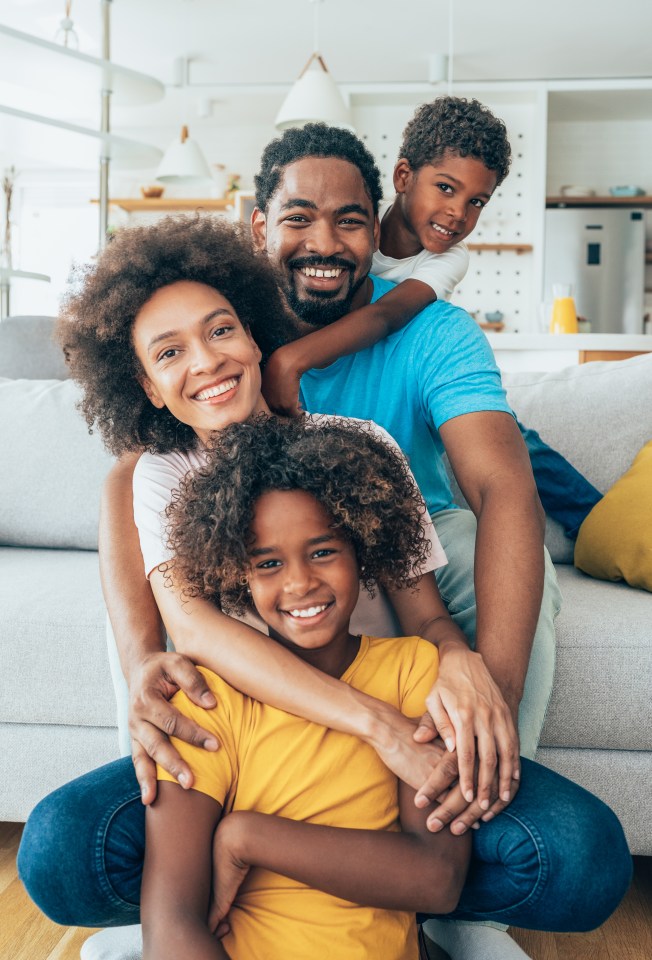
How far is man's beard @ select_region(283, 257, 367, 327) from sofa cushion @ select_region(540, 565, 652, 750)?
0.64 metres

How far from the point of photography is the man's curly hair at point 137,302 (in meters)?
→ 1.35

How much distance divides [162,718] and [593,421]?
130cm

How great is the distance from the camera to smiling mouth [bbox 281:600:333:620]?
108 centimetres

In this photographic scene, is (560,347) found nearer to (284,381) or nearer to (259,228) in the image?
(259,228)

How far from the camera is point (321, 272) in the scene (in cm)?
155

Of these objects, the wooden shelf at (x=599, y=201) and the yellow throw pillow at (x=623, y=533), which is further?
the wooden shelf at (x=599, y=201)

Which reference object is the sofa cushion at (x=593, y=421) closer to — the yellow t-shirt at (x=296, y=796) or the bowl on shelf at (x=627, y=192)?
the yellow t-shirt at (x=296, y=796)

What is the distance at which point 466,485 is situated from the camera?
1375mm

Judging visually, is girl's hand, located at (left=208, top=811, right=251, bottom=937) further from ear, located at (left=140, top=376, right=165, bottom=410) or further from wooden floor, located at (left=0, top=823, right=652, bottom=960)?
ear, located at (left=140, top=376, right=165, bottom=410)

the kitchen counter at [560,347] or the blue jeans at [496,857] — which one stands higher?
the kitchen counter at [560,347]

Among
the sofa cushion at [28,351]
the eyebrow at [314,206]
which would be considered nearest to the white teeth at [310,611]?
the eyebrow at [314,206]

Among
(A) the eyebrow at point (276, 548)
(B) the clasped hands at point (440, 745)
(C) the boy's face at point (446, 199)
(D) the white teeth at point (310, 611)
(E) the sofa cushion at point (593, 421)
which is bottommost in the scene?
(B) the clasped hands at point (440, 745)

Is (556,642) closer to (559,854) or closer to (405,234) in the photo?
(559,854)

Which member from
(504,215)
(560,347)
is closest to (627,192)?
(504,215)
